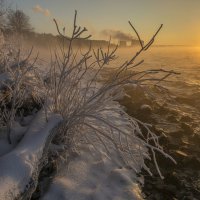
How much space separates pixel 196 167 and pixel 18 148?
2659mm

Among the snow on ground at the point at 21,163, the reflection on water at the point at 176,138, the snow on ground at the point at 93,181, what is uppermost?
the snow on ground at the point at 21,163

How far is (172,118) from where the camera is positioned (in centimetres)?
716

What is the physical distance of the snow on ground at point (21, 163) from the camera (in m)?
2.64

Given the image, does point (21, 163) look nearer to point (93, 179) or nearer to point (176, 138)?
point (93, 179)

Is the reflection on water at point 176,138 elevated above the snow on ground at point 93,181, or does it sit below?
below

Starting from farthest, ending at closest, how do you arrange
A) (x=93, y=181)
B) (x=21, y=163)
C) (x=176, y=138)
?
(x=176, y=138)
(x=93, y=181)
(x=21, y=163)

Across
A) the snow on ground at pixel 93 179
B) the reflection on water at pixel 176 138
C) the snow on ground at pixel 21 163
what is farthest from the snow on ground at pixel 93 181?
the snow on ground at pixel 21 163

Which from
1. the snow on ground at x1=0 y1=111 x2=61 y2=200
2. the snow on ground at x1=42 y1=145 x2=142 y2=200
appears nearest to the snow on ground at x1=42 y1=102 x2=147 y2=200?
the snow on ground at x1=42 y1=145 x2=142 y2=200

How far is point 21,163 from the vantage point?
290 centimetres

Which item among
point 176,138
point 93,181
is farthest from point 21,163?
point 176,138

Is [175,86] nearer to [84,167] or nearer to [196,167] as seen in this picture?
[196,167]

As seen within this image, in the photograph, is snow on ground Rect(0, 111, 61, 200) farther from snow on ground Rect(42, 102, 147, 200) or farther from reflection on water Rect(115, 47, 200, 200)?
reflection on water Rect(115, 47, 200, 200)

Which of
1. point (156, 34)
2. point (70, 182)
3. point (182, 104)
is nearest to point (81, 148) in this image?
point (70, 182)

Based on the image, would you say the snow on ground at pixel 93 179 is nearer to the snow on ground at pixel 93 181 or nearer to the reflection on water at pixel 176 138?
the snow on ground at pixel 93 181
